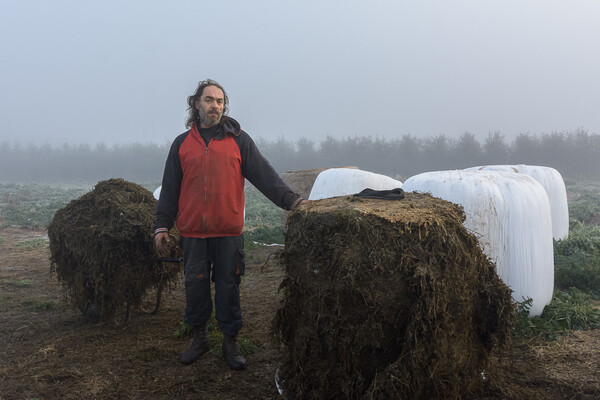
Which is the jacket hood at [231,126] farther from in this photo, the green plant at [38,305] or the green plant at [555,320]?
the green plant at [38,305]

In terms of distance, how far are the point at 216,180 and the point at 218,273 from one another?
76 cm

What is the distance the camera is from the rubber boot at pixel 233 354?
3.47 m

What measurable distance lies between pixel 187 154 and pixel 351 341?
190 centimetres

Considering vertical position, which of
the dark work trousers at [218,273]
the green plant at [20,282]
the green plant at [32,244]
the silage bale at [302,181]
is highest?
the silage bale at [302,181]

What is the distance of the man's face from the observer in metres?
3.46

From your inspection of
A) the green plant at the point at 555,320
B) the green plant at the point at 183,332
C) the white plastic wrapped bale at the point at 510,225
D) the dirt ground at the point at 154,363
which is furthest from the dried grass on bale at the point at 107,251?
the green plant at the point at 555,320

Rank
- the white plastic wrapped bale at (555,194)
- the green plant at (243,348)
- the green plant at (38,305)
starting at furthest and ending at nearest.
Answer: the white plastic wrapped bale at (555,194) → the green plant at (38,305) → the green plant at (243,348)

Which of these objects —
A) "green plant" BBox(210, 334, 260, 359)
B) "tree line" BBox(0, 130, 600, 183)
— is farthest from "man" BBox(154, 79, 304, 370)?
"tree line" BBox(0, 130, 600, 183)

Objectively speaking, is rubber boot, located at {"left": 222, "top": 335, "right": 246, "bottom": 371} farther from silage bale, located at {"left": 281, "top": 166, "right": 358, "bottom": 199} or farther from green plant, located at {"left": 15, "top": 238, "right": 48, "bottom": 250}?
green plant, located at {"left": 15, "top": 238, "right": 48, "bottom": 250}

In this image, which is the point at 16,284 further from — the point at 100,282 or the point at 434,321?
the point at 434,321

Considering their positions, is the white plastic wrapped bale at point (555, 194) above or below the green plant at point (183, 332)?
above

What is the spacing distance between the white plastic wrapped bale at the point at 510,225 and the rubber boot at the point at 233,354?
2412mm

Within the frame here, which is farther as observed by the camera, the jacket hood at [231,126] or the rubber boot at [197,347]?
the rubber boot at [197,347]

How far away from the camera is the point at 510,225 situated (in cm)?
434
